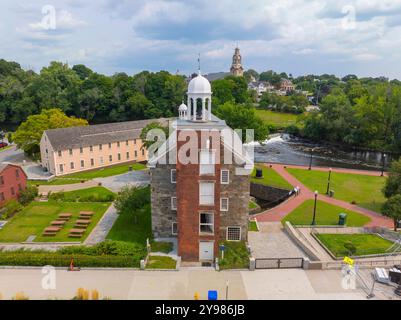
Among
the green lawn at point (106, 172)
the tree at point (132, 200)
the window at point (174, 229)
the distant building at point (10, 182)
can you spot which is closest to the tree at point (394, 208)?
the window at point (174, 229)

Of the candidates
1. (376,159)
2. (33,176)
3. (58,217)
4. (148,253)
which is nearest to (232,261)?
(148,253)

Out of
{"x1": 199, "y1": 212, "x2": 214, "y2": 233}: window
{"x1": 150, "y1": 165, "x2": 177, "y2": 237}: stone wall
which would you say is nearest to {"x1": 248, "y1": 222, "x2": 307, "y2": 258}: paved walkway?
{"x1": 199, "y1": 212, "x2": 214, "y2": 233}: window

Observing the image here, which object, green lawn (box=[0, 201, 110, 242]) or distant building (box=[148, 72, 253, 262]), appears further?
green lawn (box=[0, 201, 110, 242])

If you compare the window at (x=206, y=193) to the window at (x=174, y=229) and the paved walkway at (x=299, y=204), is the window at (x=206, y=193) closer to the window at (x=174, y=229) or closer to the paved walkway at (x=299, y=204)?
the window at (x=174, y=229)

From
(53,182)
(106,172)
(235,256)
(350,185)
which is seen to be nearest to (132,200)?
(235,256)

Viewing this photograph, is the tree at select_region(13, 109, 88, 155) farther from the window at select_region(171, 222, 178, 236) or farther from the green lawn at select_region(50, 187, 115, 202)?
the window at select_region(171, 222, 178, 236)
